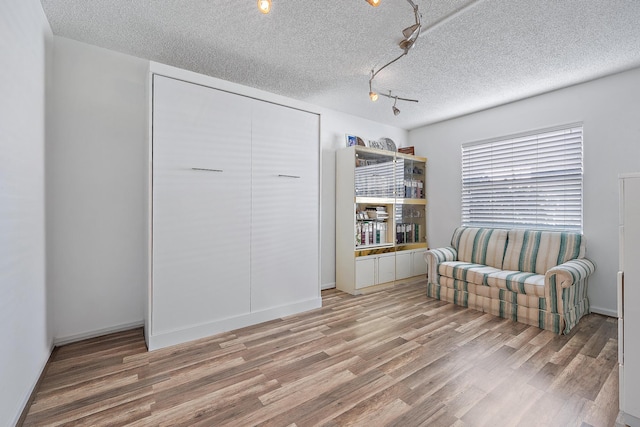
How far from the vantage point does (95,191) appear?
252 centimetres

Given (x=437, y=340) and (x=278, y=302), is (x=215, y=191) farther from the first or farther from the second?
(x=437, y=340)

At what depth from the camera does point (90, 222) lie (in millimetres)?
2504

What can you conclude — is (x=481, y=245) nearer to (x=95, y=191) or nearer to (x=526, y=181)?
(x=526, y=181)

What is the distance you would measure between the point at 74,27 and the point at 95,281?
2107 mm

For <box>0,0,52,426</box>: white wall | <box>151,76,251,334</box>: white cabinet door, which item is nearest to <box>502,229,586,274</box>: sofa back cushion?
<box>151,76,251,334</box>: white cabinet door

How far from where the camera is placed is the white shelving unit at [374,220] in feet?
12.7

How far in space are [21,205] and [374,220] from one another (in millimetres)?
3629

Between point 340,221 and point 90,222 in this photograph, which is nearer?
point 90,222

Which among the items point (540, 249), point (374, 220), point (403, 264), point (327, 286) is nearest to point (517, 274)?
point (540, 249)

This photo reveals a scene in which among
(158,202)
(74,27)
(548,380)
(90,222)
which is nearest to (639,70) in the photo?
(548,380)

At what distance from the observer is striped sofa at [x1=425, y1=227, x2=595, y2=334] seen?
2713mm

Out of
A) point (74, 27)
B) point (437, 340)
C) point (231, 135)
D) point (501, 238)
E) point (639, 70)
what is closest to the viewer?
point (74, 27)

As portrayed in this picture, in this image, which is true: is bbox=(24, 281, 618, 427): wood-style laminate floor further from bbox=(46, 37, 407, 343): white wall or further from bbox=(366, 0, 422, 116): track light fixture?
bbox=(366, 0, 422, 116): track light fixture

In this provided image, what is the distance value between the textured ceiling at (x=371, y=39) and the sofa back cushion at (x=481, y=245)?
180 cm
